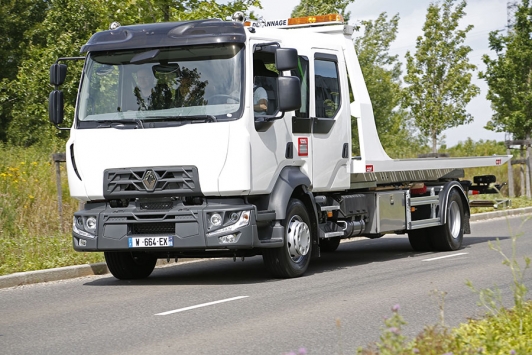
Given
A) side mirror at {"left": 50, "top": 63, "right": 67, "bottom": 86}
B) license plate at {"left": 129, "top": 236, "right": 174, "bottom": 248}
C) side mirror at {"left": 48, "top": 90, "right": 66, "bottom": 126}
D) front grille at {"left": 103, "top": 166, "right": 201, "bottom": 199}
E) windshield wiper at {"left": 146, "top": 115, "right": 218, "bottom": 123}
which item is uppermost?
side mirror at {"left": 50, "top": 63, "right": 67, "bottom": 86}

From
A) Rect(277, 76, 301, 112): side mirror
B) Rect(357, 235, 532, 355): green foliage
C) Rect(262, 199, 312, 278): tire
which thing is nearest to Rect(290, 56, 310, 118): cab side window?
Rect(277, 76, 301, 112): side mirror

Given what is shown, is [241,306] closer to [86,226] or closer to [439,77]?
[86,226]

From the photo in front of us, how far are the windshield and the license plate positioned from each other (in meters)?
1.33

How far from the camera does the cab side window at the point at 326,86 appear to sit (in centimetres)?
1258

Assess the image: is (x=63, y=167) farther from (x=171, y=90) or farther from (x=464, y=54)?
(x=464, y=54)

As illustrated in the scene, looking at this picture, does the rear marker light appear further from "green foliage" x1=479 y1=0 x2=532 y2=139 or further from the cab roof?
"green foliage" x1=479 y1=0 x2=532 y2=139

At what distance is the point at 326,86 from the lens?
12789 mm

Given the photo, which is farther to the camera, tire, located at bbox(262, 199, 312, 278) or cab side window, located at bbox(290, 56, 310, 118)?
cab side window, located at bbox(290, 56, 310, 118)

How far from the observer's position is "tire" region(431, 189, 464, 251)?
15.5 metres

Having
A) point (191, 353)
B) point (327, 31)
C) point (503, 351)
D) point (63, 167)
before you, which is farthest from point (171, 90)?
point (63, 167)

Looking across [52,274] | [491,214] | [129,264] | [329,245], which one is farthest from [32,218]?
[491,214]

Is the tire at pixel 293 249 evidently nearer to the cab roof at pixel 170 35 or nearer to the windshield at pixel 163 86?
the windshield at pixel 163 86

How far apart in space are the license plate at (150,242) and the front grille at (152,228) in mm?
118

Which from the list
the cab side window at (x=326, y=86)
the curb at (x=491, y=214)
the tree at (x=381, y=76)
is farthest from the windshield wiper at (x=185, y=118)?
the tree at (x=381, y=76)
